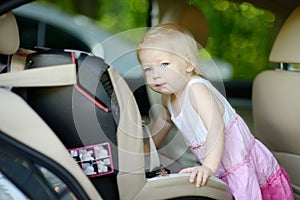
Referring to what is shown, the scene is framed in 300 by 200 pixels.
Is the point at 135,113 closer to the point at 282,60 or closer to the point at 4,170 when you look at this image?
the point at 4,170

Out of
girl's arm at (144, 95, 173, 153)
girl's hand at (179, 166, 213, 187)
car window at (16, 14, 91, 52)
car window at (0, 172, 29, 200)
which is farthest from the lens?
car window at (16, 14, 91, 52)

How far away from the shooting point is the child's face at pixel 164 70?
197cm

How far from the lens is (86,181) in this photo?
1668 millimetres

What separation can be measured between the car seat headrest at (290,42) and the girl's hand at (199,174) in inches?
29.8

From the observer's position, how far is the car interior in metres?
1.60

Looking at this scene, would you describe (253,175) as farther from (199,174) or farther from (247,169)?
(199,174)

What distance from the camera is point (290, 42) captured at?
2486 mm

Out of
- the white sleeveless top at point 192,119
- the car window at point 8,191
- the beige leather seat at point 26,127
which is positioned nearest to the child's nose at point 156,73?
the white sleeveless top at point 192,119

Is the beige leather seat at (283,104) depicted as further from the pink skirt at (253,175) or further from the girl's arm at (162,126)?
the girl's arm at (162,126)

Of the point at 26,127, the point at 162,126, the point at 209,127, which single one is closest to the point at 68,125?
the point at 26,127

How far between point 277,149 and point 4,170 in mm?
1453

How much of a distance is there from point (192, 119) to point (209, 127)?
12 cm

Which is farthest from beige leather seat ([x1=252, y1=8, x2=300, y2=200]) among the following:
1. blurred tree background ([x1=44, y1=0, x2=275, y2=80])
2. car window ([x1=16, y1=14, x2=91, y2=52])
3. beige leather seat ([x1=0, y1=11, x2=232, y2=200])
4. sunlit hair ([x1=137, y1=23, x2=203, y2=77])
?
car window ([x1=16, y1=14, x2=91, y2=52])

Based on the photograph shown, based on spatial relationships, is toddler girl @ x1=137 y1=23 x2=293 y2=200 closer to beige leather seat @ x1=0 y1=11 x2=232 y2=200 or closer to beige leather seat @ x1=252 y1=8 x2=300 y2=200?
beige leather seat @ x1=0 y1=11 x2=232 y2=200
